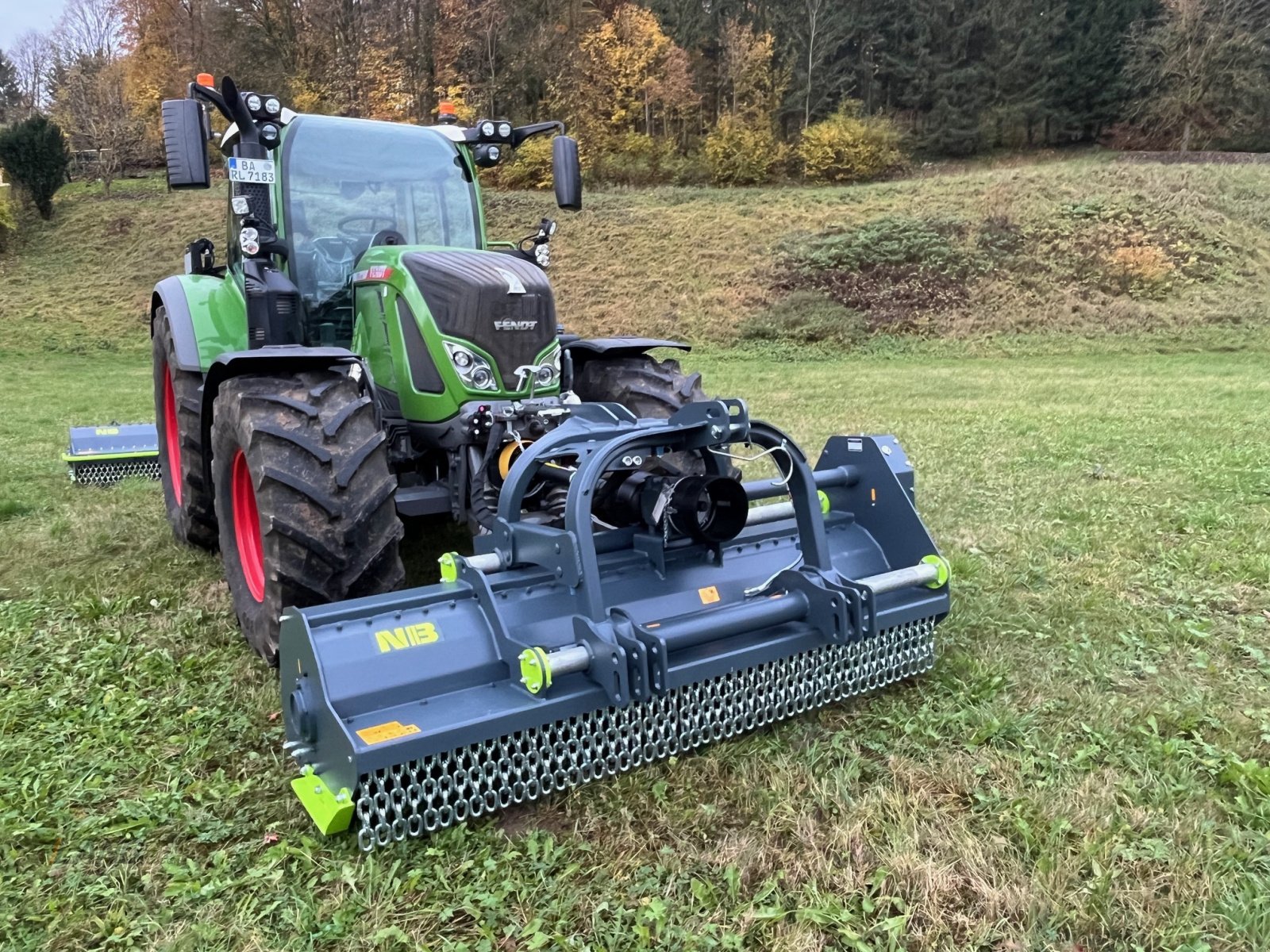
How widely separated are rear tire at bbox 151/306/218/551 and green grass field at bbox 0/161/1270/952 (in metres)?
0.18

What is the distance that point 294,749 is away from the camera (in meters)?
2.70

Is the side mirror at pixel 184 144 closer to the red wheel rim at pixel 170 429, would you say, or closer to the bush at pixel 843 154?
the red wheel rim at pixel 170 429

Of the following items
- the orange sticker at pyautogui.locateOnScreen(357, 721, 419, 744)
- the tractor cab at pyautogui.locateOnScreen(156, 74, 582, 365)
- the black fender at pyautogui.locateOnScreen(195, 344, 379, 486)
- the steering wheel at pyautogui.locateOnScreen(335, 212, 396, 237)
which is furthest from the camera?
the steering wheel at pyautogui.locateOnScreen(335, 212, 396, 237)

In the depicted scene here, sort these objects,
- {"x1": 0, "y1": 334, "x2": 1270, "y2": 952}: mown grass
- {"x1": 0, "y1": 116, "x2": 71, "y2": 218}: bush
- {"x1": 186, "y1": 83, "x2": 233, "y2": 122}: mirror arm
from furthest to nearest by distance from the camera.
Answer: {"x1": 0, "y1": 116, "x2": 71, "y2": 218}: bush → {"x1": 186, "y1": 83, "x2": 233, "y2": 122}: mirror arm → {"x1": 0, "y1": 334, "x2": 1270, "y2": 952}: mown grass

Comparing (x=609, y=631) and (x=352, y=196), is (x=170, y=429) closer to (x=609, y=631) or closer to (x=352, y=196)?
(x=352, y=196)

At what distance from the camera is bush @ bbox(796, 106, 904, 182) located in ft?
108

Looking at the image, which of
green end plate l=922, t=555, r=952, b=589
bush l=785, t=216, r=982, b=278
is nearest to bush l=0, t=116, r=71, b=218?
bush l=785, t=216, r=982, b=278

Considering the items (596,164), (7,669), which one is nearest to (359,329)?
(7,669)

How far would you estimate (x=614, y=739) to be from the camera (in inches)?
111

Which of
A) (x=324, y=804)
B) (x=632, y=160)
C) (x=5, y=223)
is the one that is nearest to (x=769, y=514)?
(x=324, y=804)

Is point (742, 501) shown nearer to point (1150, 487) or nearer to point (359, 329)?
point (359, 329)

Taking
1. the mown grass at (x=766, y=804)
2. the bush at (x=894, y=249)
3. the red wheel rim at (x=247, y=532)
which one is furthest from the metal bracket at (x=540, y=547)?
the bush at (x=894, y=249)

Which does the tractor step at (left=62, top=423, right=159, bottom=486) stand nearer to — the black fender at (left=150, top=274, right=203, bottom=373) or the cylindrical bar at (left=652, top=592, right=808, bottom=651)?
the black fender at (left=150, top=274, right=203, bottom=373)

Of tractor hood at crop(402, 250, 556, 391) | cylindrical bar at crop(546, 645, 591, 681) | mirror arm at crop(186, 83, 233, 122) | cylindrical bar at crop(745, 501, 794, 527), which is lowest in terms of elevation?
cylindrical bar at crop(546, 645, 591, 681)
